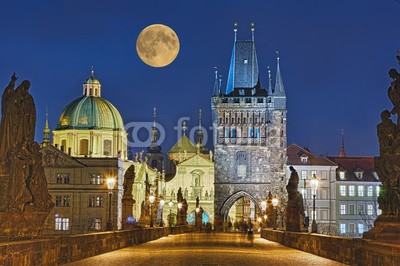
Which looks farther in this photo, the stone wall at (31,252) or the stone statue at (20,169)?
the stone statue at (20,169)

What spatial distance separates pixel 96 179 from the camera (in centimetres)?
9806

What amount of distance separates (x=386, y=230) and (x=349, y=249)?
276 cm

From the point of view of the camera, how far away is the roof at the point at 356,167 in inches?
4013

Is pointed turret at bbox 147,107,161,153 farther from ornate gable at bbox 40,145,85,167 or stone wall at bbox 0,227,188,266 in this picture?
stone wall at bbox 0,227,188,266

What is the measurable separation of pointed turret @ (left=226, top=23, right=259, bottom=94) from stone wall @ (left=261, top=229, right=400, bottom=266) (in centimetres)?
7806

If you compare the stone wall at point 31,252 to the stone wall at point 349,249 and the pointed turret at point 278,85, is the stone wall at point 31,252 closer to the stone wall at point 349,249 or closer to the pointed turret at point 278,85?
the stone wall at point 349,249

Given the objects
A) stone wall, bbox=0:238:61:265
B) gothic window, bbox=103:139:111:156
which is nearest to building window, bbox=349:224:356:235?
gothic window, bbox=103:139:111:156

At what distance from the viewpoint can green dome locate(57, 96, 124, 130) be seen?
365 ft

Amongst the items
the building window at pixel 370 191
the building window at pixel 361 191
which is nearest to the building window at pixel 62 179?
the building window at pixel 361 191

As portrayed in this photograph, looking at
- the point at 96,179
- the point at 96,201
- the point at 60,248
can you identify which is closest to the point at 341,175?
the point at 96,179

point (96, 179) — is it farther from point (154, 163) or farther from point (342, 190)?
point (154, 163)

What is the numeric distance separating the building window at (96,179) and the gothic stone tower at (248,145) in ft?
52.8

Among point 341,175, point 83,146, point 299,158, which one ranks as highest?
point 83,146

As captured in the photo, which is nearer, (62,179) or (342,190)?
(62,179)
